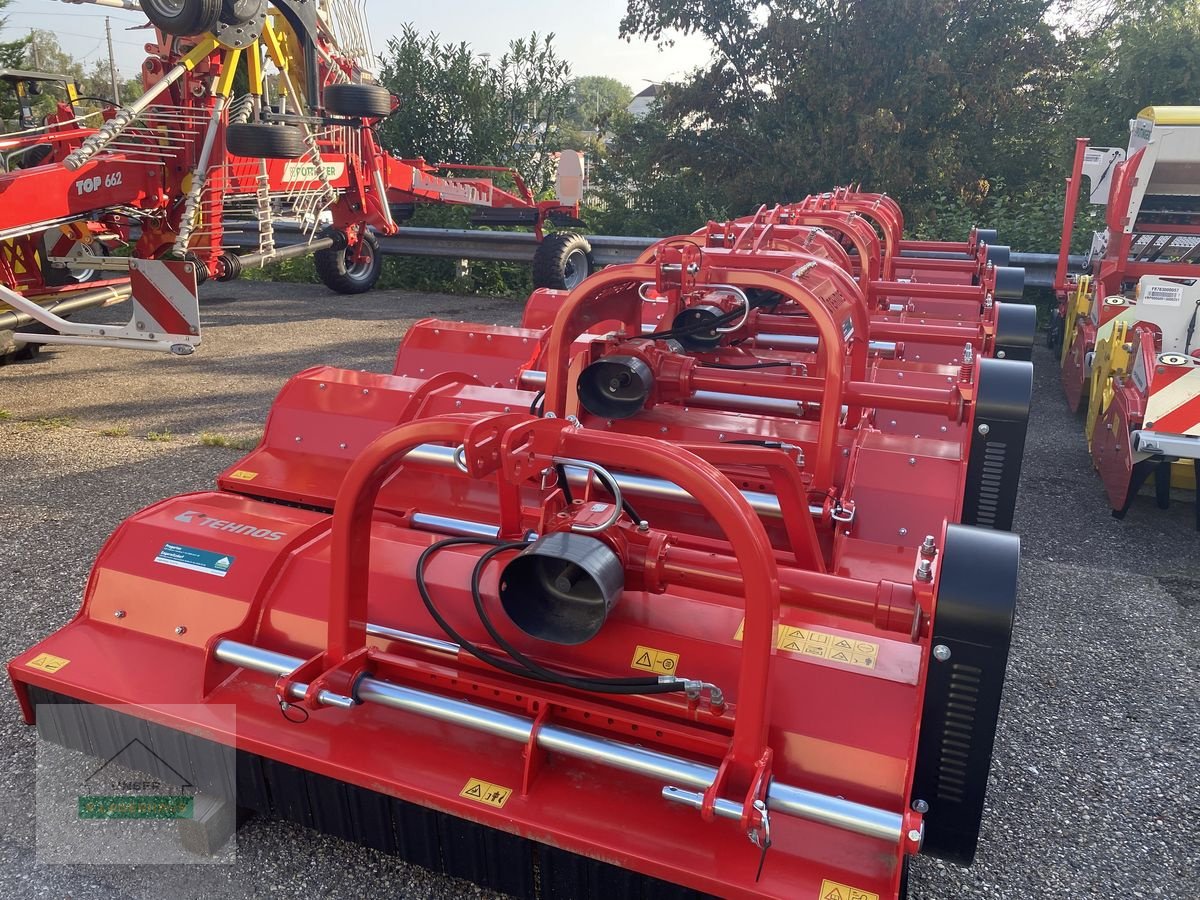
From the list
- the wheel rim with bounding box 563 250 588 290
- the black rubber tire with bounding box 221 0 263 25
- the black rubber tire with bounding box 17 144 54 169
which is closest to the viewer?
the black rubber tire with bounding box 221 0 263 25

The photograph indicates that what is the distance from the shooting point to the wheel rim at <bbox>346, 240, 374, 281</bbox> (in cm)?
1052

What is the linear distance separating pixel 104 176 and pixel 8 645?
386cm

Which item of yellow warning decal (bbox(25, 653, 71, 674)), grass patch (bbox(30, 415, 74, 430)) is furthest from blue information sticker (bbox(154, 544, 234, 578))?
grass patch (bbox(30, 415, 74, 430))

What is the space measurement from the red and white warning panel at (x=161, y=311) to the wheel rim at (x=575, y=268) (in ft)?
15.4

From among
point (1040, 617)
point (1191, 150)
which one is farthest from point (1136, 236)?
point (1040, 617)

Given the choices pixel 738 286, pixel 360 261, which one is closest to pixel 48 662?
pixel 738 286

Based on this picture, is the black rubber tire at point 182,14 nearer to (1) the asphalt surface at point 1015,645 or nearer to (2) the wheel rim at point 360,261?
(1) the asphalt surface at point 1015,645

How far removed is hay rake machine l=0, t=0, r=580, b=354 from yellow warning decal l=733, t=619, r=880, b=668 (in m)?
4.82

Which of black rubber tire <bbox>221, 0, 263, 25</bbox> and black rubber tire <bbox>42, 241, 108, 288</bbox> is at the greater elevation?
black rubber tire <bbox>221, 0, 263, 25</bbox>

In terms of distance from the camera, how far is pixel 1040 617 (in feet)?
12.5

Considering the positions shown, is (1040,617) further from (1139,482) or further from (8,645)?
(8,645)

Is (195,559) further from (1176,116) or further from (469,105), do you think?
(469,105)
